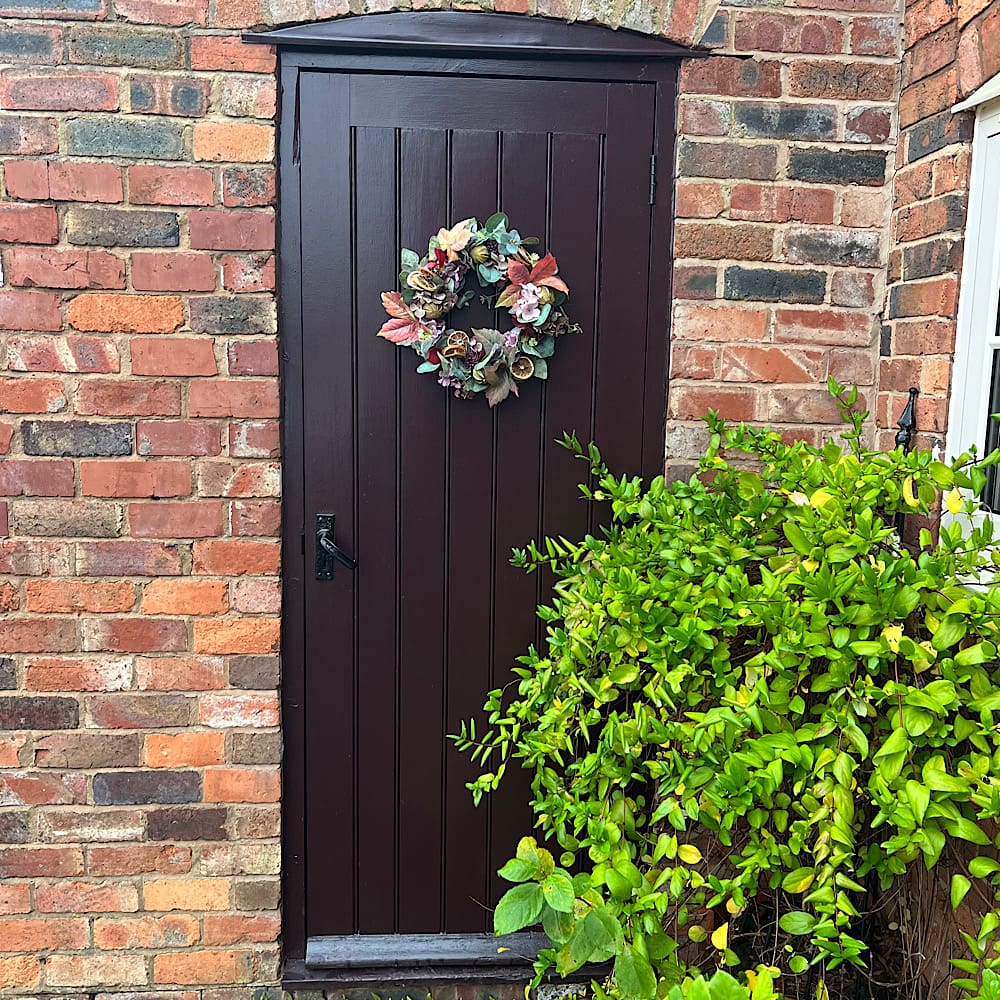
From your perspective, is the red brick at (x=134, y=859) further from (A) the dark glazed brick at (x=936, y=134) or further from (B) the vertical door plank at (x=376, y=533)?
(A) the dark glazed brick at (x=936, y=134)

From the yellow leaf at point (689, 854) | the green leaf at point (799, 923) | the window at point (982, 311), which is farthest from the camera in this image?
the window at point (982, 311)

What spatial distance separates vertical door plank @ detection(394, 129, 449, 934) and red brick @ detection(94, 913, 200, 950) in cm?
55

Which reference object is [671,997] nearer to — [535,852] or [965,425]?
[535,852]

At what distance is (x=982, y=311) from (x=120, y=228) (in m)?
1.97

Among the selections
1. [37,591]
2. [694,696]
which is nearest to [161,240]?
[37,591]

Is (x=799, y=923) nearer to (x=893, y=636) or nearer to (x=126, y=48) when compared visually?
(x=893, y=636)

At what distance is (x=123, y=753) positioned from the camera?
7.34 feet

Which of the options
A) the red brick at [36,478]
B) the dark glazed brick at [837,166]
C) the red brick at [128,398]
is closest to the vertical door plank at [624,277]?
the dark glazed brick at [837,166]

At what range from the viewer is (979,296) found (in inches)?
77.2

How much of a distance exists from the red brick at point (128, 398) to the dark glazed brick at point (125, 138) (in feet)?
1.74

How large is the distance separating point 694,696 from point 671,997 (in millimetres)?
531

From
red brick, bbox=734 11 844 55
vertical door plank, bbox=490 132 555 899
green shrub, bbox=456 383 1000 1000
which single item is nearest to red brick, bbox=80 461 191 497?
vertical door plank, bbox=490 132 555 899

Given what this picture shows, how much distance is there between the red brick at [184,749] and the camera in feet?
7.36

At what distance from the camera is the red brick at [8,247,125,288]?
83.1 inches
